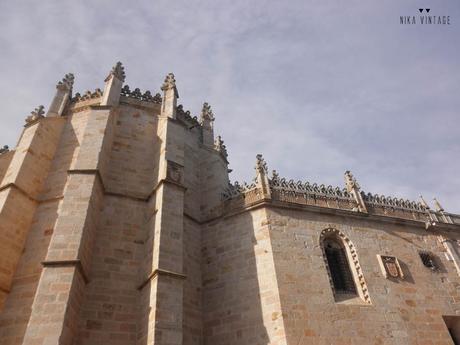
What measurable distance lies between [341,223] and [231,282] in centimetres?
425

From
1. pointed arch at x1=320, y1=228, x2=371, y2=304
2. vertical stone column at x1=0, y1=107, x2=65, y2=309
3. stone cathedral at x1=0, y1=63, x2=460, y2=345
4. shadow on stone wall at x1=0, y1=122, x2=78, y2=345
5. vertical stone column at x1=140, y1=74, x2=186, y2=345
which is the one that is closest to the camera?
vertical stone column at x1=140, y1=74, x2=186, y2=345

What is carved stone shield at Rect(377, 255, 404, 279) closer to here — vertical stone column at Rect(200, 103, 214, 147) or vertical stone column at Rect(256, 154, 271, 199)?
vertical stone column at Rect(256, 154, 271, 199)

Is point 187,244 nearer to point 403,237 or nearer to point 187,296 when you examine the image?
point 187,296

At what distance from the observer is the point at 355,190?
1334 centimetres

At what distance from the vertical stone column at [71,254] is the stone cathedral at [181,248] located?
30 millimetres

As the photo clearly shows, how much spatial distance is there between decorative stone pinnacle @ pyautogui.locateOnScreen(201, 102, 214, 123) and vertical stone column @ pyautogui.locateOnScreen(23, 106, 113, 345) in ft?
19.7

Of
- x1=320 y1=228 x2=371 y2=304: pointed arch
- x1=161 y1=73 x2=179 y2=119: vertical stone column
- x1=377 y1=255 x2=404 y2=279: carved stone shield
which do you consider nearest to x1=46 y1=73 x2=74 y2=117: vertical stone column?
x1=161 y1=73 x2=179 y2=119: vertical stone column

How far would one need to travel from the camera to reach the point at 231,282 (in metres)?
10.4

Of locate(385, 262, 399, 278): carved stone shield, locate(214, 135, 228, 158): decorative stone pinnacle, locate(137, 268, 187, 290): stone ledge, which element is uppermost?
locate(214, 135, 228, 158): decorative stone pinnacle

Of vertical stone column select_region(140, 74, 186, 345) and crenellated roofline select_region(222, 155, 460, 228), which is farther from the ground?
crenellated roofline select_region(222, 155, 460, 228)

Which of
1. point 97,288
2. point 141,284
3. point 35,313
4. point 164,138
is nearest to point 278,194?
point 164,138

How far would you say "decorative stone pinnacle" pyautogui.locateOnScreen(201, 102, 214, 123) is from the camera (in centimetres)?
1648

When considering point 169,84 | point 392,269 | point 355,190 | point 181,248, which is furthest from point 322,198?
point 169,84

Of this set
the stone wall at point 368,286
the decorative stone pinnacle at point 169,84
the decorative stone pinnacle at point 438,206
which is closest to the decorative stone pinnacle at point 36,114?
the decorative stone pinnacle at point 169,84
